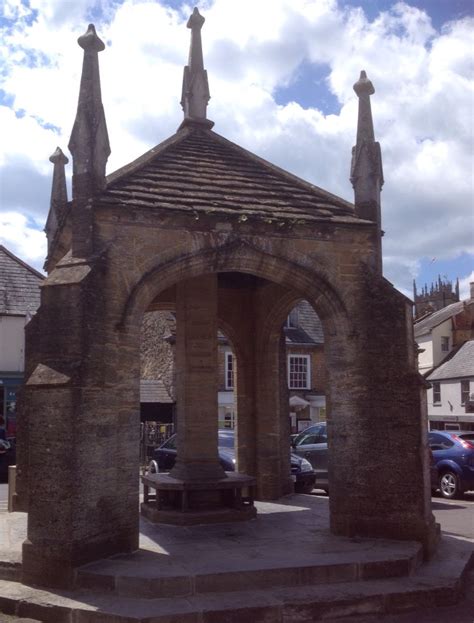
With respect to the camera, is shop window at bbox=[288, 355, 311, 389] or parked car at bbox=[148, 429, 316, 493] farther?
shop window at bbox=[288, 355, 311, 389]

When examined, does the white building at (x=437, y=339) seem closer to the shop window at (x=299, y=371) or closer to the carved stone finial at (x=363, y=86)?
the shop window at (x=299, y=371)

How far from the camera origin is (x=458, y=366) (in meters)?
38.2

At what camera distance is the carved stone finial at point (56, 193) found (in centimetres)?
1348

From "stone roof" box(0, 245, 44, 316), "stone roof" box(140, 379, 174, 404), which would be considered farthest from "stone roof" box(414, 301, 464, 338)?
"stone roof" box(0, 245, 44, 316)

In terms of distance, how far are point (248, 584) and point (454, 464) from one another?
11.0 meters

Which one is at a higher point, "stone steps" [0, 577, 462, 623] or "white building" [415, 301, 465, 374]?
"white building" [415, 301, 465, 374]

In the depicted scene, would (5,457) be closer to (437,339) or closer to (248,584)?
(248,584)

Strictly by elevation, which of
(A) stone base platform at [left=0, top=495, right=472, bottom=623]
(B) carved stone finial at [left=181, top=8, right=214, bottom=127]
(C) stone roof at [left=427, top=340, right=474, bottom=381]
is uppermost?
(B) carved stone finial at [left=181, top=8, right=214, bottom=127]

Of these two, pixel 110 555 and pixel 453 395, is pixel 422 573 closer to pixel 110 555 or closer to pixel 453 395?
pixel 110 555

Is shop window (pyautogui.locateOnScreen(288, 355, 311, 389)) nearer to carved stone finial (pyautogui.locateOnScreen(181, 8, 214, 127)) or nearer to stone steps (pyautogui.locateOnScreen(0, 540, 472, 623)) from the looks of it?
carved stone finial (pyautogui.locateOnScreen(181, 8, 214, 127))

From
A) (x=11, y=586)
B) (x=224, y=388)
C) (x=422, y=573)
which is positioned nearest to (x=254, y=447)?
(x=422, y=573)

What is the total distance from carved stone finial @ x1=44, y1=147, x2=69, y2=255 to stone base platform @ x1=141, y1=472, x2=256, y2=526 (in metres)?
5.52

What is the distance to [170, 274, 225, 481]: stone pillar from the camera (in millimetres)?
11172

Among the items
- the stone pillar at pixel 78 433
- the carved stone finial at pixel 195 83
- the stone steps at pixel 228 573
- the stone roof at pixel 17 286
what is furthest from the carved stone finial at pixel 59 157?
the stone roof at pixel 17 286
